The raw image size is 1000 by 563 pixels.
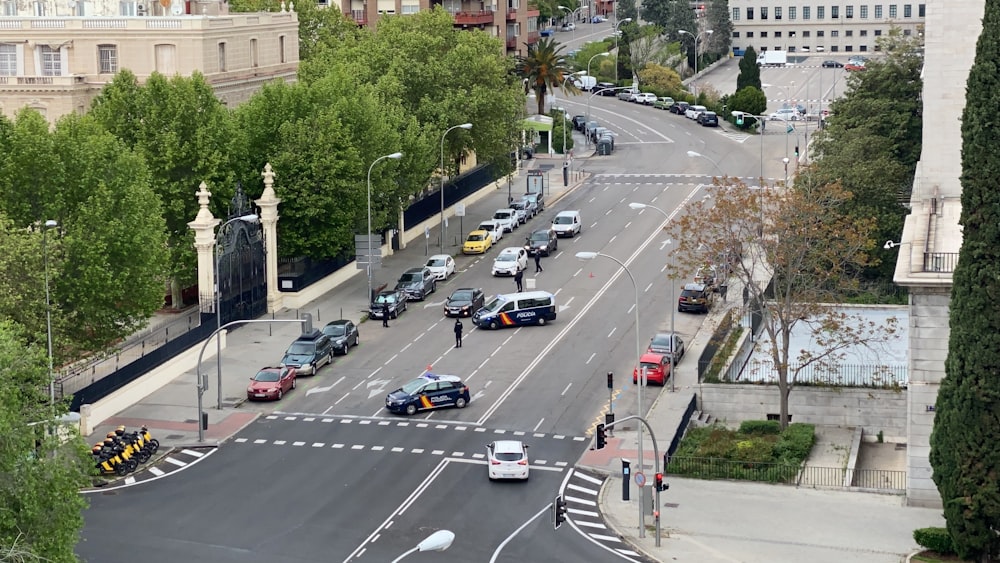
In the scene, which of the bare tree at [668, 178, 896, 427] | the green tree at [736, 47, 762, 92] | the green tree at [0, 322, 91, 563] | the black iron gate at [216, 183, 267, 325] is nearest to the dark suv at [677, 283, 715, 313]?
the bare tree at [668, 178, 896, 427]

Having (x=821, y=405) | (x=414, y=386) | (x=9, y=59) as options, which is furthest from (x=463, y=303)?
(x=9, y=59)

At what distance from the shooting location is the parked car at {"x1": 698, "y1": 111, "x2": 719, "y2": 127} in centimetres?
15288

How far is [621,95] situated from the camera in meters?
169

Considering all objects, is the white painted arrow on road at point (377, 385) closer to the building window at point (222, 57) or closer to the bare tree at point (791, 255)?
the bare tree at point (791, 255)

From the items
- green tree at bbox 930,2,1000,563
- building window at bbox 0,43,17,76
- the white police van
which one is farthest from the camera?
building window at bbox 0,43,17,76

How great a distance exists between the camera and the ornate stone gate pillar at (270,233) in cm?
8744

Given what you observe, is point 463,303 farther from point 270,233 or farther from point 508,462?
point 508,462

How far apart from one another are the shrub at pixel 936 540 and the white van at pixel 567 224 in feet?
175

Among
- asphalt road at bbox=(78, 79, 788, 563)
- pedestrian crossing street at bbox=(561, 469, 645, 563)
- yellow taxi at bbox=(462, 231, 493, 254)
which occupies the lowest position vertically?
pedestrian crossing street at bbox=(561, 469, 645, 563)

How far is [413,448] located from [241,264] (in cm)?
2073

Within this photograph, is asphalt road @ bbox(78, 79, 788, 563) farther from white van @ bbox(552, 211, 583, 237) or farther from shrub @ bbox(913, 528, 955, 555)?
shrub @ bbox(913, 528, 955, 555)

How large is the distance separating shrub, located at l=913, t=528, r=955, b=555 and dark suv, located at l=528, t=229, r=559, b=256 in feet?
155

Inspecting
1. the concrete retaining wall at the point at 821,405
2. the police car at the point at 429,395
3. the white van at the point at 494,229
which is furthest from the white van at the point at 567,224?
the concrete retaining wall at the point at 821,405

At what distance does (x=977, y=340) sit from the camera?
5303 centimetres
